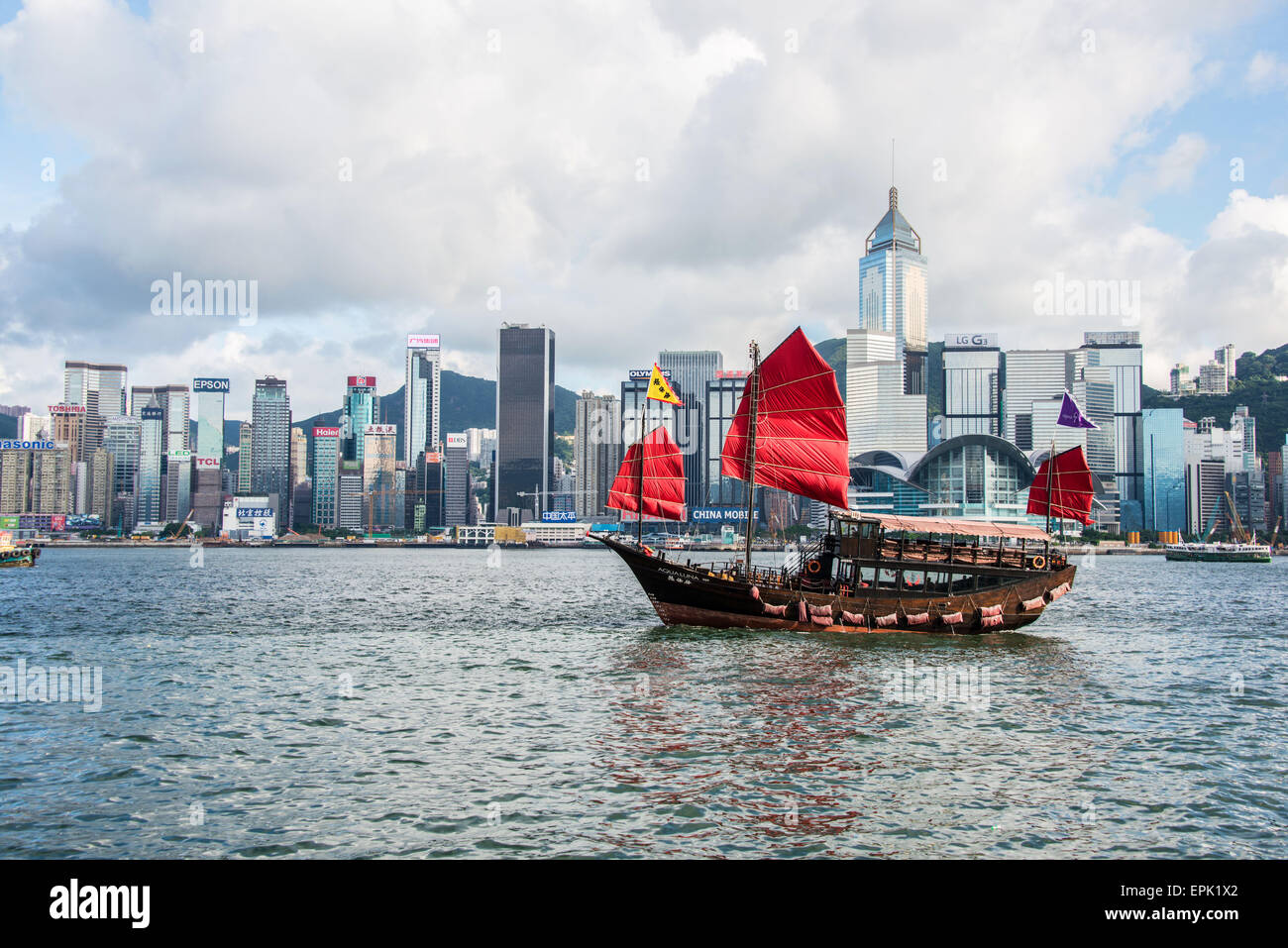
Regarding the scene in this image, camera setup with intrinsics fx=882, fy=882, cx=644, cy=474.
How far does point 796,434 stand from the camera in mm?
47125

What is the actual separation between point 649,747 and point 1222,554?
174 m

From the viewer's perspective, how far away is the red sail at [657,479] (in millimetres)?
53156

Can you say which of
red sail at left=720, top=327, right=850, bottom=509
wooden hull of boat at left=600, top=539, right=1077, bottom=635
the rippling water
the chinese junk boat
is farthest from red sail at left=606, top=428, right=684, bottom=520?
the rippling water

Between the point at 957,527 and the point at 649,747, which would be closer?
the point at 649,747

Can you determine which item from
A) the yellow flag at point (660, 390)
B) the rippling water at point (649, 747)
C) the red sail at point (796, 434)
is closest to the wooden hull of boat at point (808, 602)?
the rippling water at point (649, 747)

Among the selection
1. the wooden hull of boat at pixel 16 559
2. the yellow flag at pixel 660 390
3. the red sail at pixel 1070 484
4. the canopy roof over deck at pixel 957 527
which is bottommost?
the wooden hull of boat at pixel 16 559

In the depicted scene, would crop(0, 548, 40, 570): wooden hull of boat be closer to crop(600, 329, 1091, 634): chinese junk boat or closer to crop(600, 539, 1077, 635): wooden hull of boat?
crop(600, 329, 1091, 634): chinese junk boat

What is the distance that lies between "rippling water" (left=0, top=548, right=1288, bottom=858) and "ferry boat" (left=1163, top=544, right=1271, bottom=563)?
135315 millimetres

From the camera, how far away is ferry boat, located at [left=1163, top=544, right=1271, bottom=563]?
500 feet

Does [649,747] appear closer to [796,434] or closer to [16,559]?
[796,434]

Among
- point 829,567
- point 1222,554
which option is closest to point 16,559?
point 829,567

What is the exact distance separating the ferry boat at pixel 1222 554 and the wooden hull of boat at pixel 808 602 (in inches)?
5375

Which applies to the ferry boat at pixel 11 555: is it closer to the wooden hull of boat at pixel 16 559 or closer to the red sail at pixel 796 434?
the wooden hull of boat at pixel 16 559
